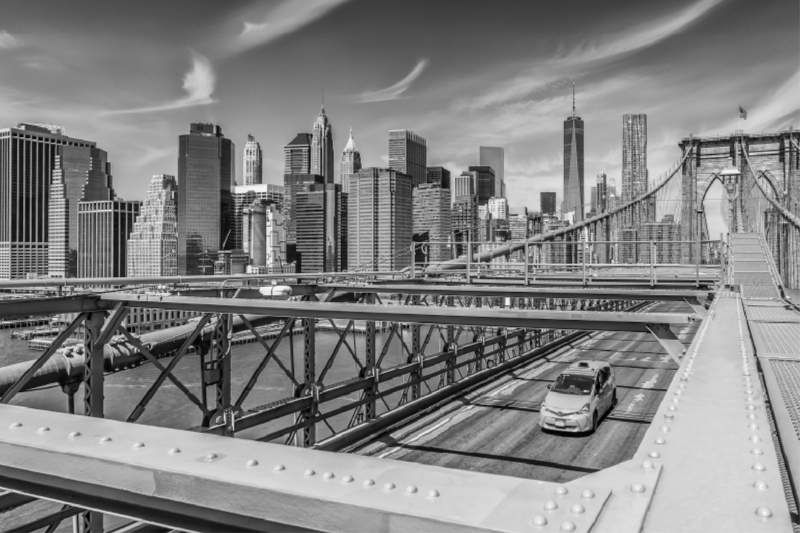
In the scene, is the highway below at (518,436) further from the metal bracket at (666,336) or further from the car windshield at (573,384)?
the car windshield at (573,384)

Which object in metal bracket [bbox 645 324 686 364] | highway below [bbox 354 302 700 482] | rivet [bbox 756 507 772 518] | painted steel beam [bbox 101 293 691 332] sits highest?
rivet [bbox 756 507 772 518]

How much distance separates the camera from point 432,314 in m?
7.64

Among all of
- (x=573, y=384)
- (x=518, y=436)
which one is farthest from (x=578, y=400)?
(x=518, y=436)

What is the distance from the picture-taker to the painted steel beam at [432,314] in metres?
6.93

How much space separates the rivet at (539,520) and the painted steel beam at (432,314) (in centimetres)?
601

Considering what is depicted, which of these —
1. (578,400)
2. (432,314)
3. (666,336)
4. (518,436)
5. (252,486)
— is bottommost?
(518,436)

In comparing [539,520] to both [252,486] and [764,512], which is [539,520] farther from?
[252,486]

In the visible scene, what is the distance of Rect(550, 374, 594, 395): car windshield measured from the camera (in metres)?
16.5

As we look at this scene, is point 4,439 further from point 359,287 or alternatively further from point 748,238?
point 748,238

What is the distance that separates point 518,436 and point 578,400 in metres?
2.00

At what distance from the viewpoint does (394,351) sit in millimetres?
77250

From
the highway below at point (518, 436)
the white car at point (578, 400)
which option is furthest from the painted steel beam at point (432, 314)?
the white car at point (578, 400)

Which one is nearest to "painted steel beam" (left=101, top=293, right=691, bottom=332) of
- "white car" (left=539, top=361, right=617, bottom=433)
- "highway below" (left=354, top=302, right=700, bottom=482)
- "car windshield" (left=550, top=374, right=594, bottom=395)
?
"highway below" (left=354, top=302, right=700, bottom=482)

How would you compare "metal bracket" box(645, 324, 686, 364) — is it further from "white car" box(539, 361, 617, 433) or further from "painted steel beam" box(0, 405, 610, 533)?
"white car" box(539, 361, 617, 433)
